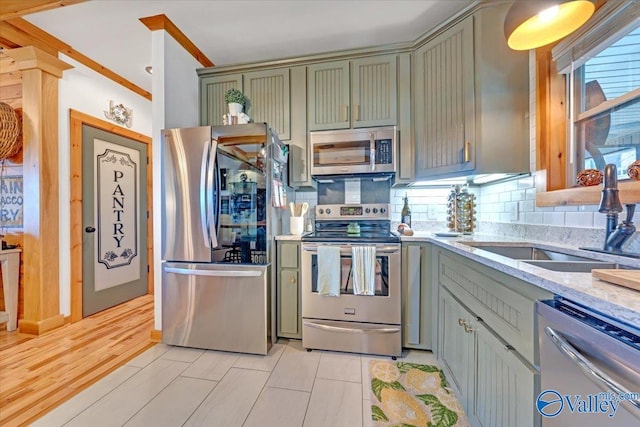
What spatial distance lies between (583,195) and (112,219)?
160 inches

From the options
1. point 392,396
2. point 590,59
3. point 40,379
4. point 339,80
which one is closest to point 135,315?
point 40,379

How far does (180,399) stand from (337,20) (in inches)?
113

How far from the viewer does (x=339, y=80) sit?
7.82 ft

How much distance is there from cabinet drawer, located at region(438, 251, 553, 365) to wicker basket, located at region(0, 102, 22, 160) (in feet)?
12.2

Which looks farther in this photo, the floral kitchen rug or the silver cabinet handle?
the floral kitchen rug

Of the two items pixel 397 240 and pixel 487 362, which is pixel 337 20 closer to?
pixel 397 240

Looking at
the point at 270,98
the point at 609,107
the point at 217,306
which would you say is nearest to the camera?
the point at 609,107

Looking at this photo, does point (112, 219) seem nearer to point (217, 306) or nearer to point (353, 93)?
point (217, 306)

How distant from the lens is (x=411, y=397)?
5.08ft

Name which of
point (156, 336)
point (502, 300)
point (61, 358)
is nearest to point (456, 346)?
point (502, 300)

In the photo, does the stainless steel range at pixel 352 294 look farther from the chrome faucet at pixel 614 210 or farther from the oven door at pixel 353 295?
the chrome faucet at pixel 614 210

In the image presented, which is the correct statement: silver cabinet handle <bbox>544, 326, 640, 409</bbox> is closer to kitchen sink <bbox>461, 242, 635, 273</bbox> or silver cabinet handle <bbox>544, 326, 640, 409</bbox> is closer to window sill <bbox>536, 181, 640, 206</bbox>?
kitchen sink <bbox>461, 242, 635, 273</bbox>

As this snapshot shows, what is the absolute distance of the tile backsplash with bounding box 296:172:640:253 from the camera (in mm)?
1276

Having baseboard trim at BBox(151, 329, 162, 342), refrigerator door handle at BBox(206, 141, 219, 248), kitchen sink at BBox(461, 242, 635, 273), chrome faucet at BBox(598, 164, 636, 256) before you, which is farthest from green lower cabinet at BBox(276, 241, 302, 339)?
chrome faucet at BBox(598, 164, 636, 256)
